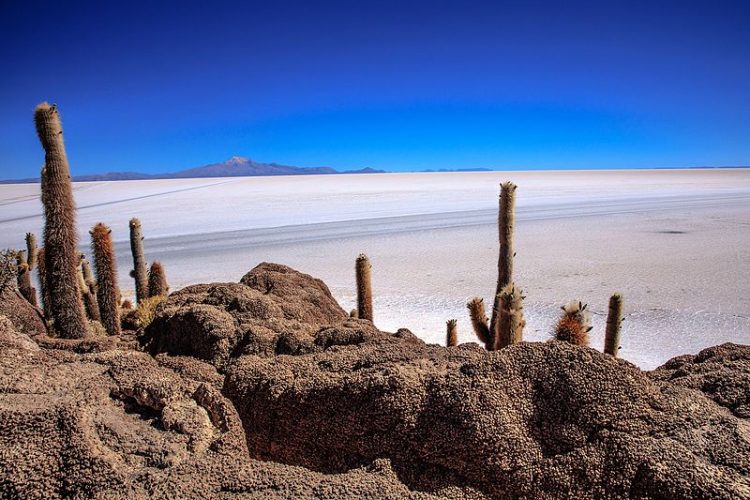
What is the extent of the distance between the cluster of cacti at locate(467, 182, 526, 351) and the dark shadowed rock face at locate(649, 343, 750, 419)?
2054 mm

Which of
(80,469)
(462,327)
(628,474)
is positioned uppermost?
(80,469)

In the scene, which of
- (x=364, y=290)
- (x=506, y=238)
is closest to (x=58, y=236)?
(x=364, y=290)

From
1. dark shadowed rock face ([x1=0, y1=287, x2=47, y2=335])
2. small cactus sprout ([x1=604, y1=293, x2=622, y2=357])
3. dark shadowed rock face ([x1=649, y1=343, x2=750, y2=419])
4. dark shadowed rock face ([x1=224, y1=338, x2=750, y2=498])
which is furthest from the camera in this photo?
dark shadowed rock face ([x1=0, y1=287, x2=47, y2=335])

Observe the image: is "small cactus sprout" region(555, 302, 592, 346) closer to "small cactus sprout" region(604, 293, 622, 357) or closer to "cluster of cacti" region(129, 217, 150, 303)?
"small cactus sprout" region(604, 293, 622, 357)

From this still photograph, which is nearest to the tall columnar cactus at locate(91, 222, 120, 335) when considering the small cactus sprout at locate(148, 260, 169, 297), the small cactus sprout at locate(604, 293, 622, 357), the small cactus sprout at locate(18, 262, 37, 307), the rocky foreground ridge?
the small cactus sprout at locate(148, 260, 169, 297)

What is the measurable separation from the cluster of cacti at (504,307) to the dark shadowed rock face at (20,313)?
18.8ft

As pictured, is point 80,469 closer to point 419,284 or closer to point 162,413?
point 162,413

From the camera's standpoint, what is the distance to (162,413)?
2381 millimetres

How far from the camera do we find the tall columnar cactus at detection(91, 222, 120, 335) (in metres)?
7.86

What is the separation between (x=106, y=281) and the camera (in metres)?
7.91

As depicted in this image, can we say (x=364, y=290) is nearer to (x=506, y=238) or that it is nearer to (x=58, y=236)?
(x=506, y=238)

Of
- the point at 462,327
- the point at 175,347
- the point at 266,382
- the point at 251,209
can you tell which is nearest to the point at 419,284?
the point at 462,327

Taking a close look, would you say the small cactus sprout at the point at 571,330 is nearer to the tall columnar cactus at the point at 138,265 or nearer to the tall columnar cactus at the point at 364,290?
the tall columnar cactus at the point at 364,290

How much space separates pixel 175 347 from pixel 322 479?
8.23 ft
